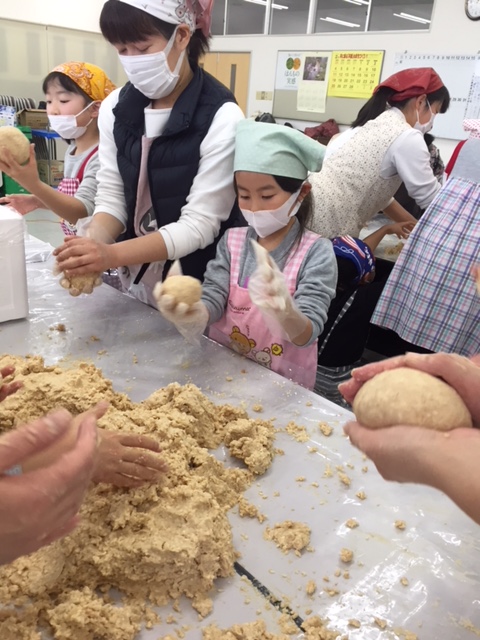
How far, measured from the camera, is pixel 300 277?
177cm

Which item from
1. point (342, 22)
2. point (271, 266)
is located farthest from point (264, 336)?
point (342, 22)

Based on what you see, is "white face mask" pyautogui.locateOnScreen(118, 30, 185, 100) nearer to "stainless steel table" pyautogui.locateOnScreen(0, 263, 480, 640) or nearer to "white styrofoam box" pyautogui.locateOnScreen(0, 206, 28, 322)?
"white styrofoam box" pyautogui.locateOnScreen(0, 206, 28, 322)

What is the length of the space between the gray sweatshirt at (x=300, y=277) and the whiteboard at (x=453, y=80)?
13.4ft

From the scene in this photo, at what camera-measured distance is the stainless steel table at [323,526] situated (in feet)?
2.88

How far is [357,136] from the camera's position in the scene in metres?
→ 2.77

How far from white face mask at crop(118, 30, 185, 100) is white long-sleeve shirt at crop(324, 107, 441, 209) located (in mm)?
1335

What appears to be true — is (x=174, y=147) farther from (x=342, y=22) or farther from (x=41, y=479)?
(x=342, y=22)

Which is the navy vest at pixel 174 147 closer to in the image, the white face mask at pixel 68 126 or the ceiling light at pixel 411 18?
the white face mask at pixel 68 126

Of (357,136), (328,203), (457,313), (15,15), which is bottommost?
(457,313)

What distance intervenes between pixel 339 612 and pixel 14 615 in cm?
52

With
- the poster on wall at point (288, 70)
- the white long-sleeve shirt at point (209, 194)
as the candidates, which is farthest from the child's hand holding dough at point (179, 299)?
the poster on wall at point (288, 70)

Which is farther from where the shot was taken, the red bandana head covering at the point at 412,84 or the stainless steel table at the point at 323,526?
the red bandana head covering at the point at 412,84

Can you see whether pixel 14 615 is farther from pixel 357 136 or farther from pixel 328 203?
pixel 357 136

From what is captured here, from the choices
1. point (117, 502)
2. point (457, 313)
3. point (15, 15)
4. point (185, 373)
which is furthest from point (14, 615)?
point (15, 15)
